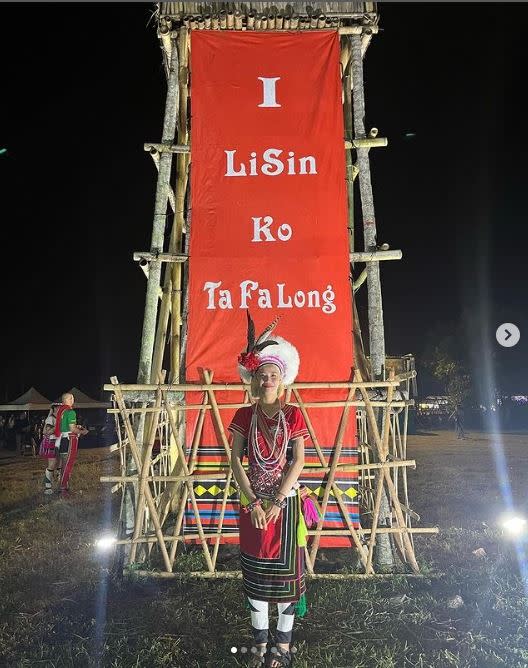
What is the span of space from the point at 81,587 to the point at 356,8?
258 inches

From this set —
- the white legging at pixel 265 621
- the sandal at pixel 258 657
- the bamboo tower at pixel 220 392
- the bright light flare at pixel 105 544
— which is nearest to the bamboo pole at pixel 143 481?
the bamboo tower at pixel 220 392

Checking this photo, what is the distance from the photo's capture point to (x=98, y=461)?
14469mm

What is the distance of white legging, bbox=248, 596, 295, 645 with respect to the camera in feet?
11.0

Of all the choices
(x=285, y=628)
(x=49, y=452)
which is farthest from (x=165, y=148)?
(x=49, y=452)

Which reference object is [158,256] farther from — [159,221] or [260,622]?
[260,622]

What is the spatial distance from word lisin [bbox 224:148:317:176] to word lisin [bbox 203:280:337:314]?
1229mm

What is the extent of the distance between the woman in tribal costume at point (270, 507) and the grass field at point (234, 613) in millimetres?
348

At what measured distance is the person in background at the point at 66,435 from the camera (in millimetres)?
9477

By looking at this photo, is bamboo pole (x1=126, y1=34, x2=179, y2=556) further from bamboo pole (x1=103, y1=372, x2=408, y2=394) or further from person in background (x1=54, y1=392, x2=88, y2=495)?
person in background (x1=54, y1=392, x2=88, y2=495)

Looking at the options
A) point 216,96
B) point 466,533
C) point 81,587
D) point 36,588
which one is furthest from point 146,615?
point 216,96

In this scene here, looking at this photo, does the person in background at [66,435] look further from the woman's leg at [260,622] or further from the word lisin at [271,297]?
the woman's leg at [260,622]

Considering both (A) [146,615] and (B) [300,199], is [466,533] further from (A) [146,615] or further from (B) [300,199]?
(B) [300,199]

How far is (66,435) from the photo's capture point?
31.4 ft

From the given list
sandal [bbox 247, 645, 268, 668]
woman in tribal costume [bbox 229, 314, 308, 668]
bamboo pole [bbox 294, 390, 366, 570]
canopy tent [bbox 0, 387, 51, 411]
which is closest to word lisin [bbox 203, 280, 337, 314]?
bamboo pole [bbox 294, 390, 366, 570]
